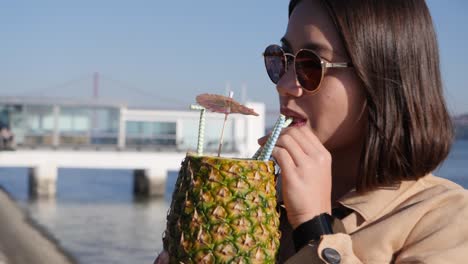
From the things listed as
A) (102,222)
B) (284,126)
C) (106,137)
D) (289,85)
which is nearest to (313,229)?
(284,126)

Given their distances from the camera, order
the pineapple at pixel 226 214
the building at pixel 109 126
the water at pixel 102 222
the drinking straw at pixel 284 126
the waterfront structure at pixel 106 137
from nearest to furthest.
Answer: the pineapple at pixel 226 214 < the drinking straw at pixel 284 126 < the water at pixel 102 222 < the waterfront structure at pixel 106 137 < the building at pixel 109 126

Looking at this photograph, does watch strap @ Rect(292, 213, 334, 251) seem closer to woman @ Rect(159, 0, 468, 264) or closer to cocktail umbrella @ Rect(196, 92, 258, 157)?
woman @ Rect(159, 0, 468, 264)

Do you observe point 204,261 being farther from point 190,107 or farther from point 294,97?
point 294,97

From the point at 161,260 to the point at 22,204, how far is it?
3366 cm

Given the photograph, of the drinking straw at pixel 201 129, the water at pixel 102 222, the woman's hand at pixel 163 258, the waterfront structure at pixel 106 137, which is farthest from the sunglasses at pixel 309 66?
the waterfront structure at pixel 106 137

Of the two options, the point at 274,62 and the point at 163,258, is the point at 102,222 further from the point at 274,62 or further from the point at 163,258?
the point at 163,258

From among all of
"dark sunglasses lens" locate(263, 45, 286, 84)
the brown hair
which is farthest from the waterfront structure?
the brown hair

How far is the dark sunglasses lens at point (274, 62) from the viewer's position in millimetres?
1767

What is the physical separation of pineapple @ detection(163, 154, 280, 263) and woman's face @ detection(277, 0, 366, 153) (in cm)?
21

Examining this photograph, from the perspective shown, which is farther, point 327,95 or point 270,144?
point 327,95

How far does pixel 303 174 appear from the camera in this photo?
1514mm

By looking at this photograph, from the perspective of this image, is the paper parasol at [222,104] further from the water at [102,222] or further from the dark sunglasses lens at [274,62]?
the water at [102,222]

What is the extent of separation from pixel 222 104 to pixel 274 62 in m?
0.30

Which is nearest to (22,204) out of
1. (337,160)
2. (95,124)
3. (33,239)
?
(95,124)
